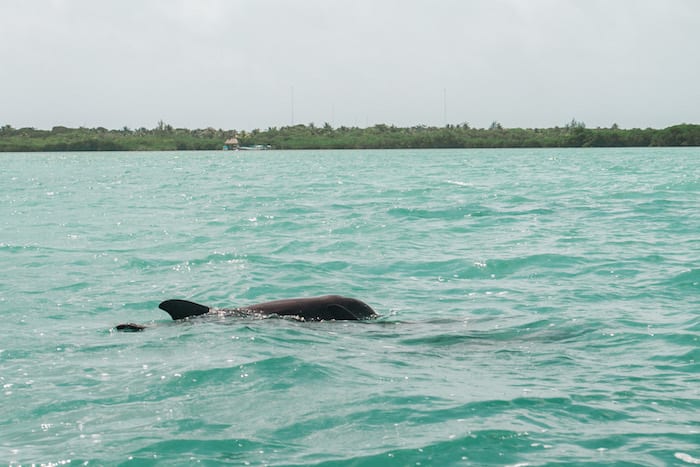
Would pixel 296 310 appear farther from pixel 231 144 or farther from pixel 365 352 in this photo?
pixel 231 144

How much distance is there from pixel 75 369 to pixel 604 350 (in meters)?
4.60

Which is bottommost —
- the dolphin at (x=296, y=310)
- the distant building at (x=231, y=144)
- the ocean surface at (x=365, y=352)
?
the distant building at (x=231, y=144)

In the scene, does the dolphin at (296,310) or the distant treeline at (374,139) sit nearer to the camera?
the dolphin at (296,310)

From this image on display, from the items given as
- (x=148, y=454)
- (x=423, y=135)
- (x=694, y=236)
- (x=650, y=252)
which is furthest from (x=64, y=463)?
(x=423, y=135)

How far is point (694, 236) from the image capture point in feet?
56.0

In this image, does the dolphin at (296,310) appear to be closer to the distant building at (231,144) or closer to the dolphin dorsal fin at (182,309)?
the dolphin dorsal fin at (182,309)

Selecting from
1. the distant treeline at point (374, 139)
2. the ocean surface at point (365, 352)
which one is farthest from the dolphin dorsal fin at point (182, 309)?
the distant treeline at point (374, 139)

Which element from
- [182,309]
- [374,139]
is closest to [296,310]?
[182,309]

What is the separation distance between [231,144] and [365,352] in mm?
139357

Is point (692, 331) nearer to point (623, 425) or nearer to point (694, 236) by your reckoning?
point (623, 425)

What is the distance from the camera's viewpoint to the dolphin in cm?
892

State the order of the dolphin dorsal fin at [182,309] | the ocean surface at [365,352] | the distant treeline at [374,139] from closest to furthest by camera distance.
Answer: the ocean surface at [365,352] → the dolphin dorsal fin at [182,309] → the distant treeline at [374,139]

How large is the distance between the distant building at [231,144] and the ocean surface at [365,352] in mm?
126890

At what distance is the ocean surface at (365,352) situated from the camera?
18.1 feet
